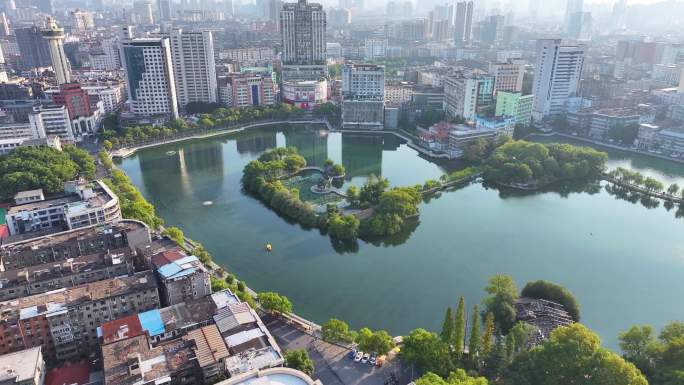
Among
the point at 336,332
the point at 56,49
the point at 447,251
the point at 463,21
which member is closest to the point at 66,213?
the point at 336,332

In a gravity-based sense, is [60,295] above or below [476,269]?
above

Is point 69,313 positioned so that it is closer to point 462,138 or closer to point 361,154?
point 361,154

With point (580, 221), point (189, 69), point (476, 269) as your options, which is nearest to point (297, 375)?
point (476, 269)

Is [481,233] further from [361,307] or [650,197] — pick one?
[650,197]

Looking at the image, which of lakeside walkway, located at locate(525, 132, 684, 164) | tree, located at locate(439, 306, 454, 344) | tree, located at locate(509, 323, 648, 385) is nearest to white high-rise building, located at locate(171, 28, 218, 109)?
lakeside walkway, located at locate(525, 132, 684, 164)

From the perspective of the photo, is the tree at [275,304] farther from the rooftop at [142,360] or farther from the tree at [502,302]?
the tree at [502,302]
